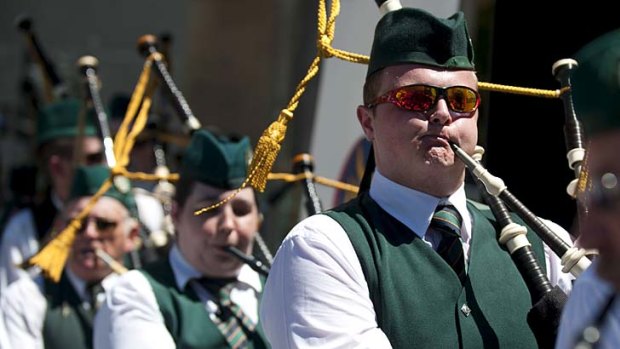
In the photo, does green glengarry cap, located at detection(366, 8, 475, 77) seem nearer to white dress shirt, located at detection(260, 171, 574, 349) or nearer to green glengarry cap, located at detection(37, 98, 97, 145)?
white dress shirt, located at detection(260, 171, 574, 349)

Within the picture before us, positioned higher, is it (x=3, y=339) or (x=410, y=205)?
(x=410, y=205)

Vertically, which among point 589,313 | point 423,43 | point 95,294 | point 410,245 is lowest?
point 95,294

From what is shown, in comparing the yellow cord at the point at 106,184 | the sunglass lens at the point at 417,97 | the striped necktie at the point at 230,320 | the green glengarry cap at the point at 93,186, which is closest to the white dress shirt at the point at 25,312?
the yellow cord at the point at 106,184

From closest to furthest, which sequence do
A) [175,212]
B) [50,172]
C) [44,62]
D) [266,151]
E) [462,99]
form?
[462,99] < [266,151] < [175,212] < [50,172] < [44,62]

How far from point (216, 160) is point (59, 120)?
2.39 m

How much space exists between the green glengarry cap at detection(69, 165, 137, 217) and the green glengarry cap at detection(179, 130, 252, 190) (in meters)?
0.89

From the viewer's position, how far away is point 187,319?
16.0 ft

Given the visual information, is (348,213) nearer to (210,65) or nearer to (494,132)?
(494,132)

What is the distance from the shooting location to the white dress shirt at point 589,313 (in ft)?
7.82

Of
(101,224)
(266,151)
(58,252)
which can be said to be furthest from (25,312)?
(266,151)

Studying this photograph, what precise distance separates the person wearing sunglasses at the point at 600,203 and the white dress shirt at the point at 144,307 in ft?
7.86

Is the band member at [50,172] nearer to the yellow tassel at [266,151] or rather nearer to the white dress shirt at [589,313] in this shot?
the yellow tassel at [266,151]

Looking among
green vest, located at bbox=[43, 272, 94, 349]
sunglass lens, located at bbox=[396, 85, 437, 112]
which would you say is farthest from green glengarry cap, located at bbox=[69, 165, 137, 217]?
sunglass lens, located at bbox=[396, 85, 437, 112]

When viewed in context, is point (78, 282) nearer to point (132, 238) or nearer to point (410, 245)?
point (132, 238)
